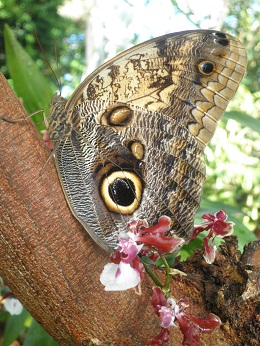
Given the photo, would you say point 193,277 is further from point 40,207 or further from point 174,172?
point 40,207

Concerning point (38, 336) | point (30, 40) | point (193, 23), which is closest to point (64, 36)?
point (30, 40)

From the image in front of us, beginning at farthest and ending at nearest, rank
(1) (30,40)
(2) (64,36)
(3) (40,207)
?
(2) (64,36), (1) (30,40), (3) (40,207)

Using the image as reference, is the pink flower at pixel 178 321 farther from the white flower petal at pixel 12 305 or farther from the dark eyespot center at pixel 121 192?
the white flower petal at pixel 12 305

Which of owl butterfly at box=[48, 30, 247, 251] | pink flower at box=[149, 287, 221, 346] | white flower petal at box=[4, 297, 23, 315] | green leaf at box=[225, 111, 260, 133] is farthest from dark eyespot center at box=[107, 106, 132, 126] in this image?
green leaf at box=[225, 111, 260, 133]

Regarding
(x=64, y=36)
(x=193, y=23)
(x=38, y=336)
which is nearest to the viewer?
(x=38, y=336)

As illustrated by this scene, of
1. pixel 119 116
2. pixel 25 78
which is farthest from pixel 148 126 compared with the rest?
pixel 25 78

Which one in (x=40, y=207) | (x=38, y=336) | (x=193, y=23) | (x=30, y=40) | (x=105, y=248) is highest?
(x=30, y=40)

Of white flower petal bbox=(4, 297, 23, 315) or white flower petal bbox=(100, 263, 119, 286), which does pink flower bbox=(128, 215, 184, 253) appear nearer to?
white flower petal bbox=(100, 263, 119, 286)
